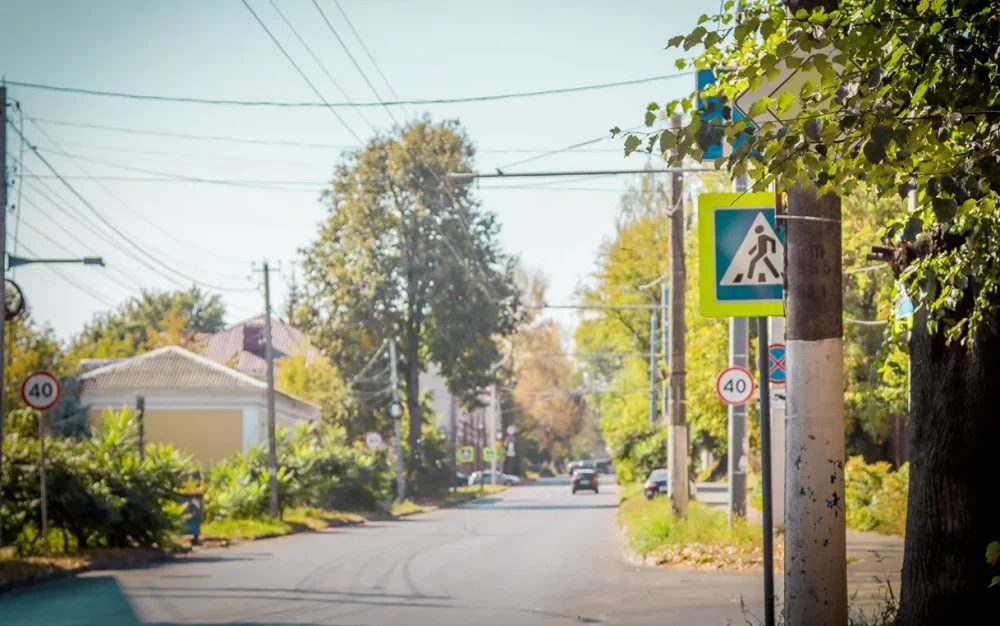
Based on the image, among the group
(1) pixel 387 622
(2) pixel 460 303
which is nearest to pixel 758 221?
(1) pixel 387 622

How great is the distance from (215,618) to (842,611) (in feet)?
25.1

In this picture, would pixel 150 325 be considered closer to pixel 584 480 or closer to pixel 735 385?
pixel 584 480

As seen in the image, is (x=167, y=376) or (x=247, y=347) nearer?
(x=167, y=376)

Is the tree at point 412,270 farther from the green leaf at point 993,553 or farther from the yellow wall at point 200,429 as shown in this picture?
the green leaf at point 993,553

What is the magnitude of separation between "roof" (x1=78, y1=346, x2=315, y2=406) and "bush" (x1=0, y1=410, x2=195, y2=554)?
30.4 metres

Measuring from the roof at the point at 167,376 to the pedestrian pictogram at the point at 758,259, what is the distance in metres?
48.6

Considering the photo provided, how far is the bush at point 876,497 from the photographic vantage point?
26609 mm

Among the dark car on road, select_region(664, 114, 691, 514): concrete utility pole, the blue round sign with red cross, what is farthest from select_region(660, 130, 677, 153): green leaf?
the dark car on road

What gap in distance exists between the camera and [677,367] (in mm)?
26891

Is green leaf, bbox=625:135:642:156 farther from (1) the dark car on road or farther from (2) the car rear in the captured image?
(2) the car rear

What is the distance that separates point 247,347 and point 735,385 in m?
82.1

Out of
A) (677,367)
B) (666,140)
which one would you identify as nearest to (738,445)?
(677,367)

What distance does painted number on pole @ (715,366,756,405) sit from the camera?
2173 cm

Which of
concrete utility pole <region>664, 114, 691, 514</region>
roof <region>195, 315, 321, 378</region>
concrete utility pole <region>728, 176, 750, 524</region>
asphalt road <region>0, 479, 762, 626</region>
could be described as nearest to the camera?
asphalt road <region>0, 479, 762, 626</region>
